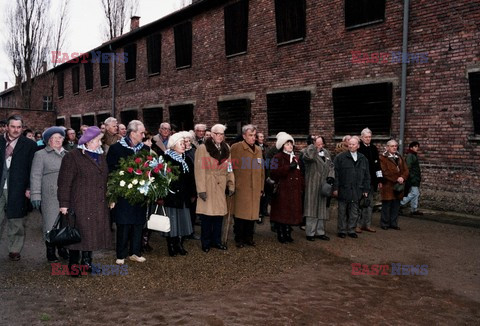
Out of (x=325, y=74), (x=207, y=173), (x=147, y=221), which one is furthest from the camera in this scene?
(x=325, y=74)

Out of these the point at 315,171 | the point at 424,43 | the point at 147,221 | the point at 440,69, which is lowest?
the point at 147,221

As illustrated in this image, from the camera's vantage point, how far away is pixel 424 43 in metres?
10.3

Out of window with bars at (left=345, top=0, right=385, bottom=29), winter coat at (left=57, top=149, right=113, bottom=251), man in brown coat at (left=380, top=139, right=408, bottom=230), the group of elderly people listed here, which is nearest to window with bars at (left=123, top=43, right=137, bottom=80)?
window with bars at (left=345, top=0, right=385, bottom=29)

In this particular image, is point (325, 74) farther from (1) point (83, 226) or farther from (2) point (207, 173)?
(1) point (83, 226)

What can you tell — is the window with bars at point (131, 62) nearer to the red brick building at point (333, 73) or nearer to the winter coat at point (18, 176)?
the red brick building at point (333, 73)

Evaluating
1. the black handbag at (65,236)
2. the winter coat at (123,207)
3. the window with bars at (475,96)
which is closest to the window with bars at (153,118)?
the window with bars at (475,96)

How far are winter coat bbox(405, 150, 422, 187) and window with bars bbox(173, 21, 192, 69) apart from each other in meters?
11.3

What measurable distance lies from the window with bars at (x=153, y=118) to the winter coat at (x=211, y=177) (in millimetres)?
14334

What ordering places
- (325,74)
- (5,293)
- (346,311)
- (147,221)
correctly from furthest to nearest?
1. (325,74)
2. (147,221)
3. (5,293)
4. (346,311)

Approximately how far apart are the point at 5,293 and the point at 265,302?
293 cm

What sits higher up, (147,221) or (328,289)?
(147,221)

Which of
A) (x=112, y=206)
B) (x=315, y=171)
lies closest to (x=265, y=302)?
(x=112, y=206)

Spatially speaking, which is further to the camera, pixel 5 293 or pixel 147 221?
pixel 147 221

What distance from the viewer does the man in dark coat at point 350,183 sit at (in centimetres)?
769
